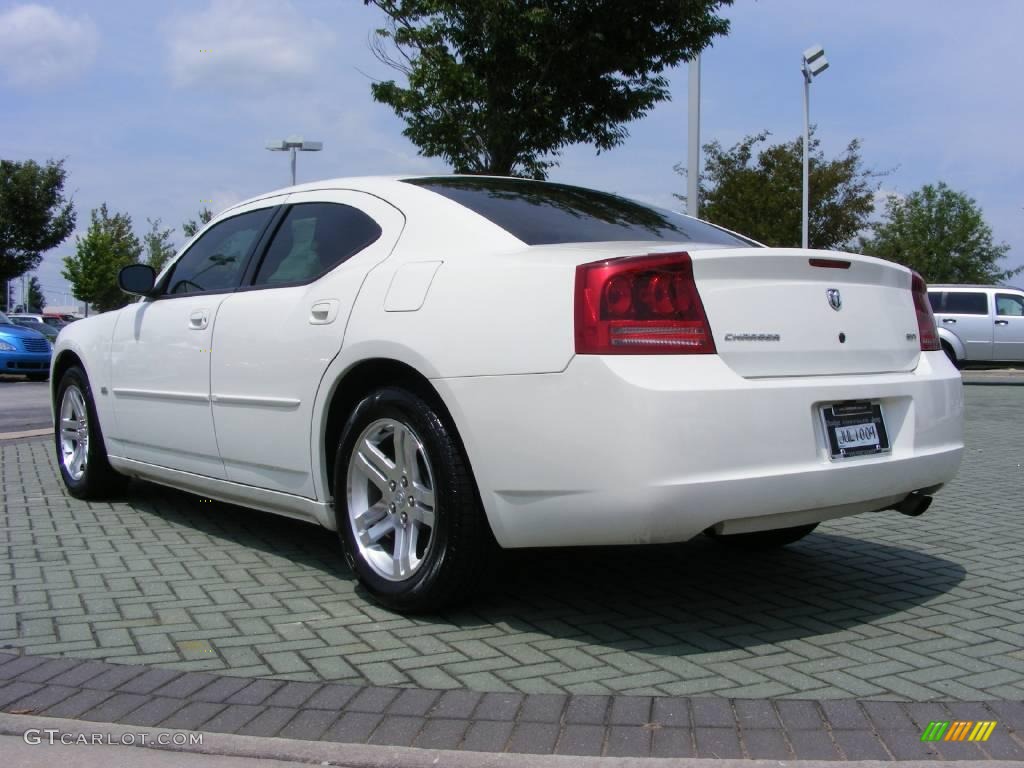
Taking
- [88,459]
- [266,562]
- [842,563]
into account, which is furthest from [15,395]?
[842,563]

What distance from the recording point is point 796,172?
3344 centimetres

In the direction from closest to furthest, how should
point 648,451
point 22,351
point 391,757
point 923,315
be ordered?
point 391,757
point 648,451
point 923,315
point 22,351

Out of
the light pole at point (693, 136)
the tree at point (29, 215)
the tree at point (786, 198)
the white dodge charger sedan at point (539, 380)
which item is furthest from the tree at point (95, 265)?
the white dodge charger sedan at point (539, 380)

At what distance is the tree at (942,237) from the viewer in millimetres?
45250

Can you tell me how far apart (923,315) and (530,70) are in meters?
10.3

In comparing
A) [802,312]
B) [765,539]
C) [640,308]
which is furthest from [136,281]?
[802,312]

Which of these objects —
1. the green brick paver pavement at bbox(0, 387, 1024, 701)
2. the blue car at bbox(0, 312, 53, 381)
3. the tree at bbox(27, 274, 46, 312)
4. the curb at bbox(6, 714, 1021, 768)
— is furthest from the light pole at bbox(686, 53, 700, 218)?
the tree at bbox(27, 274, 46, 312)

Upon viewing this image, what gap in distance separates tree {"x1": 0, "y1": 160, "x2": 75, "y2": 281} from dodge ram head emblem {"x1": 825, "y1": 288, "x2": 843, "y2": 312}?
1616 inches

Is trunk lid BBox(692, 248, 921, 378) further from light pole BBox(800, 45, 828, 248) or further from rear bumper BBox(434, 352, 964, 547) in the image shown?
light pole BBox(800, 45, 828, 248)

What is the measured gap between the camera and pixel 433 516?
3709 mm

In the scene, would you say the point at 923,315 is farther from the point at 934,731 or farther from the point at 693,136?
the point at 693,136

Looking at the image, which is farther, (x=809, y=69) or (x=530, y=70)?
(x=809, y=69)

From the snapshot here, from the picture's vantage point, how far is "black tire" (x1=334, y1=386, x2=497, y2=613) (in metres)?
3.59

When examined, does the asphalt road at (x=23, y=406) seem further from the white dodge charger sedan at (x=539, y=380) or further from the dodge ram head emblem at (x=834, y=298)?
the dodge ram head emblem at (x=834, y=298)
